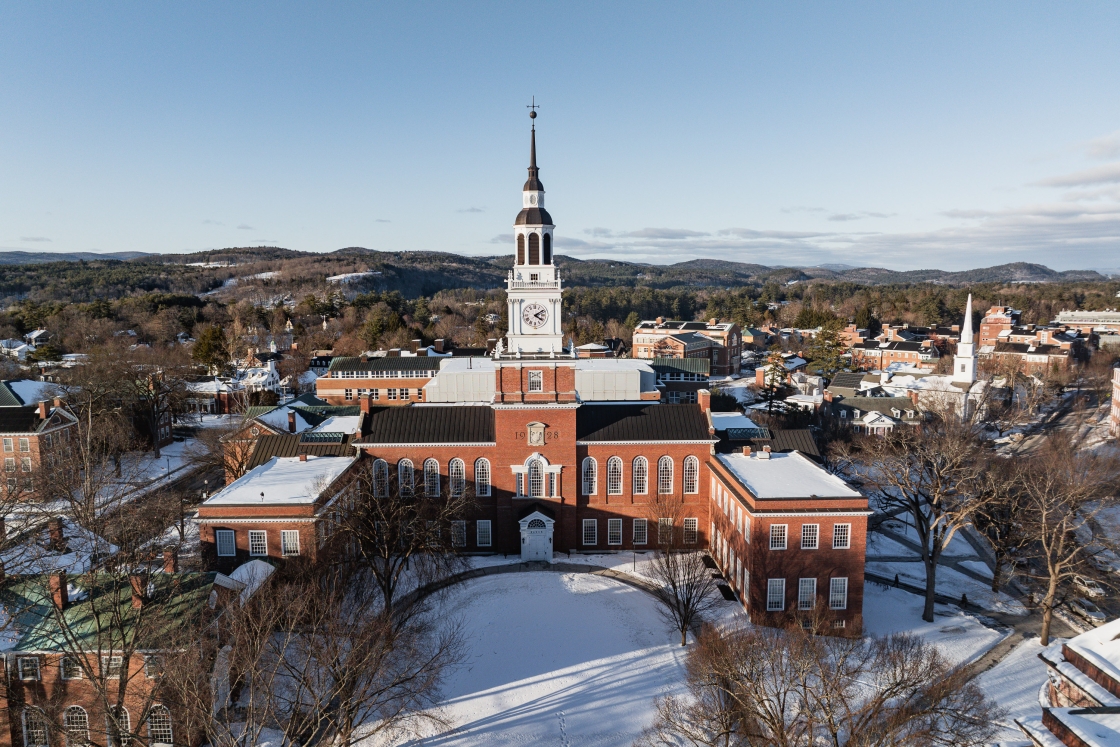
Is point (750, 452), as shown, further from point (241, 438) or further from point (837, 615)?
point (241, 438)

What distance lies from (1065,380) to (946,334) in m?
37.1

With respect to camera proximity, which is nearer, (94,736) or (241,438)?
(94,736)

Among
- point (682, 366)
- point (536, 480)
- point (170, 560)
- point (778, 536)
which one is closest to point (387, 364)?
point (682, 366)

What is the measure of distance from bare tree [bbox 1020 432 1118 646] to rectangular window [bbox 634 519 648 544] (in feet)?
64.8

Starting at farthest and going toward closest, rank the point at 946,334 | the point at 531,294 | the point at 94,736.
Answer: the point at 946,334 → the point at 531,294 → the point at 94,736

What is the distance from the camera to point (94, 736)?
869 inches

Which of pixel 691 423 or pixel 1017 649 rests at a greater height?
pixel 691 423

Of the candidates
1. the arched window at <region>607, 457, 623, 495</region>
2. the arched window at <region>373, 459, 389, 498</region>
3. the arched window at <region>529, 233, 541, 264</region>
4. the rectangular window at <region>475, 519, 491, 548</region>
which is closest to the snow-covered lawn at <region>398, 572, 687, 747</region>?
the rectangular window at <region>475, 519, 491, 548</region>

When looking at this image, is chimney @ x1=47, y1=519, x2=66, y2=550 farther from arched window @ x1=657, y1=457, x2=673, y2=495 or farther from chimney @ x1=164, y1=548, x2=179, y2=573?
arched window @ x1=657, y1=457, x2=673, y2=495

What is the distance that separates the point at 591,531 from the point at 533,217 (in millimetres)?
19025

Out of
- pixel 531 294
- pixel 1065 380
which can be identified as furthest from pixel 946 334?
pixel 531 294

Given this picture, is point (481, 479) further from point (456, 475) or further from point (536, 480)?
point (536, 480)

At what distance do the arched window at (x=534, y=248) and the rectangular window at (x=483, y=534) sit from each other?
51.8 feet

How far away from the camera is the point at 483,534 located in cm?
4062
